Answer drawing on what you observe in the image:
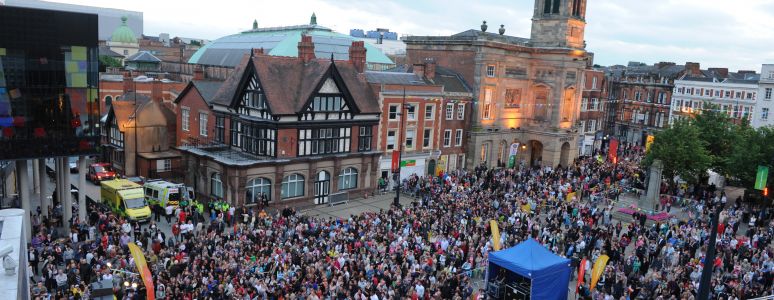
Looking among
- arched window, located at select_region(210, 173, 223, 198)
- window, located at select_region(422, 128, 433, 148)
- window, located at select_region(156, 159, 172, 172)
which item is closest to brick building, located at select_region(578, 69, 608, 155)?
window, located at select_region(422, 128, 433, 148)

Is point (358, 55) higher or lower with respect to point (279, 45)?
lower

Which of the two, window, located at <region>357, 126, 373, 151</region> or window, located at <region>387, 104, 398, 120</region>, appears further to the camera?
window, located at <region>387, 104, 398, 120</region>

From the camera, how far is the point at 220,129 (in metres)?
40.2

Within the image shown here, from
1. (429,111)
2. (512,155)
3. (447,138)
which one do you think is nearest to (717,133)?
(512,155)

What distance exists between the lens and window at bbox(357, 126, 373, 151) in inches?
1601

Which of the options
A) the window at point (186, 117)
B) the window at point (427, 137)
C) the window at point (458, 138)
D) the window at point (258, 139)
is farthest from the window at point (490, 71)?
the window at point (186, 117)

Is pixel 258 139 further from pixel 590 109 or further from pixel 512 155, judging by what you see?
pixel 590 109

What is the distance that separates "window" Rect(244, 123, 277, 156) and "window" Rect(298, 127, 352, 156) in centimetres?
188

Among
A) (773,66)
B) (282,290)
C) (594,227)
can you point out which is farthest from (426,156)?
(773,66)

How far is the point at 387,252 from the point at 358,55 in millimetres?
19831

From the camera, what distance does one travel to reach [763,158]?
3869 cm

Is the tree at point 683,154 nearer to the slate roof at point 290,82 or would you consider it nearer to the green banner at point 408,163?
the green banner at point 408,163

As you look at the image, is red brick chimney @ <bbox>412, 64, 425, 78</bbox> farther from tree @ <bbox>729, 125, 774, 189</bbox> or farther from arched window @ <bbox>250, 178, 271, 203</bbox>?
tree @ <bbox>729, 125, 774, 189</bbox>

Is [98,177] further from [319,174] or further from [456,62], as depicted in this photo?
[456,62]
